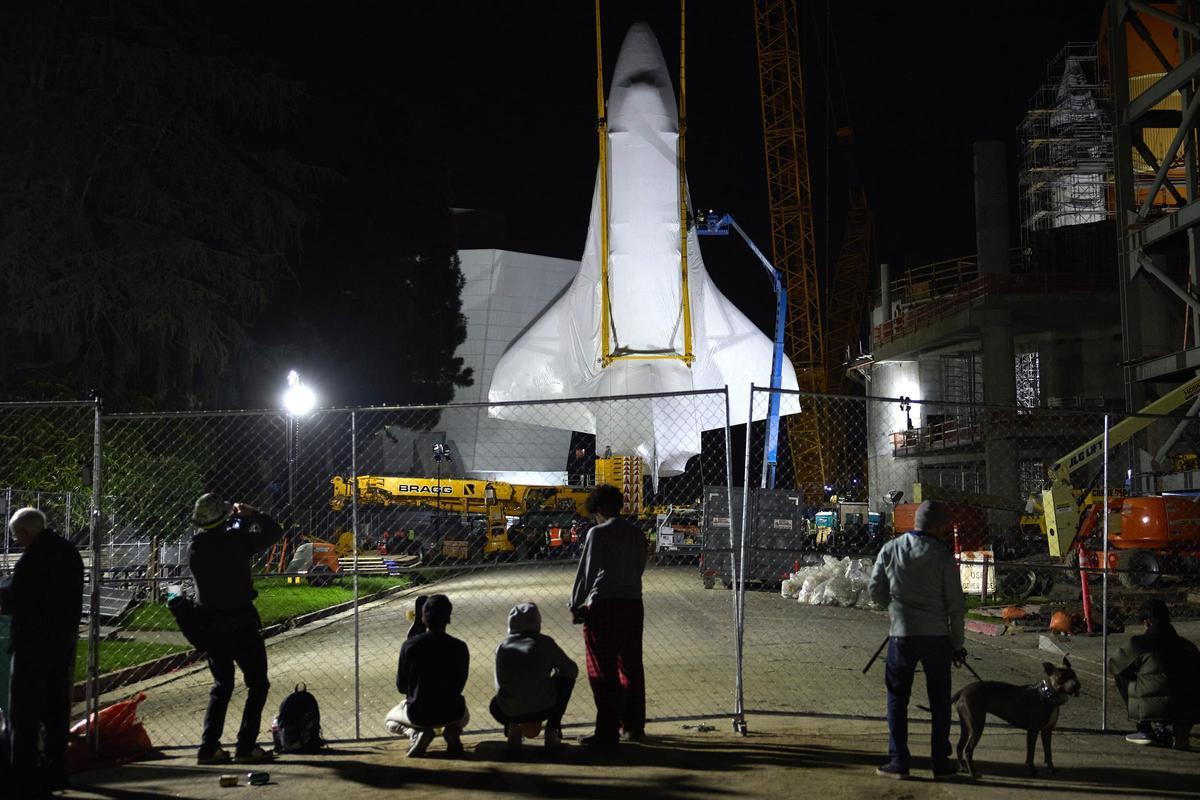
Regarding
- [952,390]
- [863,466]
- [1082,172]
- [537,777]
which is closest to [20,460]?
[537,777]

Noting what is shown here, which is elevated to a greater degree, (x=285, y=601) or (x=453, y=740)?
(x=453, y=740)

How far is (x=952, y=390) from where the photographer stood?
156 feet

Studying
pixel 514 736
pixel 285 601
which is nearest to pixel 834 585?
pixel 285 601

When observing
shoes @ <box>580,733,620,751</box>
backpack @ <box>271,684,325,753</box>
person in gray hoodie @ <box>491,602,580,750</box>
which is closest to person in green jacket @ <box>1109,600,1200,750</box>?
shoes @ <box>580,733,620,751</box>

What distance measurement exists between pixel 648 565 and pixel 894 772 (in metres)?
17.1

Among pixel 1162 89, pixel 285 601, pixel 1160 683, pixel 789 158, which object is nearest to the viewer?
pixel 1160 683

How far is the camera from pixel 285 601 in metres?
19.0

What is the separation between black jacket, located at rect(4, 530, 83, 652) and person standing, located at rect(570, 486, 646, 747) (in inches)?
119

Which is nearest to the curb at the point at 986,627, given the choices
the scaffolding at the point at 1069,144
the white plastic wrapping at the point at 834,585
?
the white plastic wrapping at the point at 834,585

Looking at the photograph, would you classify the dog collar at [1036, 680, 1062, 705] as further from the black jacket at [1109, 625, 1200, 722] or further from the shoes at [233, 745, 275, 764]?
the shoes at [233, 745, 275, 764]

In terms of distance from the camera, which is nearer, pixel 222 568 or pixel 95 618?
pixel 222 568

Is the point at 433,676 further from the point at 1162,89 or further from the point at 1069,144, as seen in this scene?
the point at 1069,144

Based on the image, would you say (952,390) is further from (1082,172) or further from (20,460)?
(20,460)

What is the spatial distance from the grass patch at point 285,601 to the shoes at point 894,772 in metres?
9.54
